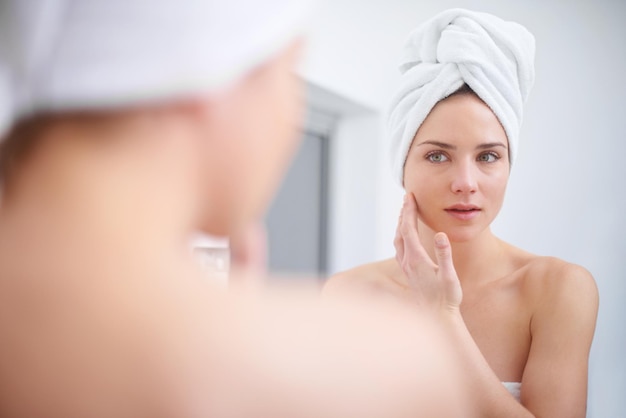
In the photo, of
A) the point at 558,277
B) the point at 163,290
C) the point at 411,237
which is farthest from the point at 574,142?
the point at 163,290

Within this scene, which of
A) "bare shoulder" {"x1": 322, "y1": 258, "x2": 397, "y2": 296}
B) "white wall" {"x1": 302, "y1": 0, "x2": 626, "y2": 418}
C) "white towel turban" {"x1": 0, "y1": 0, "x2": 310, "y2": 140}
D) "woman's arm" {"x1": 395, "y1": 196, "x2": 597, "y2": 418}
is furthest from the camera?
"white wall" {"x1": 302, "y1": 0, "x2": 626, "y2": 418}

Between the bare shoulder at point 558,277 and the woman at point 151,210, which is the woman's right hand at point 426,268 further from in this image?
the woman at point 151,210

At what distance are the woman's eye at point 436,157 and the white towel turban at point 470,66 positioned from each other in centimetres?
3

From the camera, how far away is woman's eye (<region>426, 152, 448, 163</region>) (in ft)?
2.47

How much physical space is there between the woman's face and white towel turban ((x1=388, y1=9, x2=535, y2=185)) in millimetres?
14

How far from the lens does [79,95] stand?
0.70 feet

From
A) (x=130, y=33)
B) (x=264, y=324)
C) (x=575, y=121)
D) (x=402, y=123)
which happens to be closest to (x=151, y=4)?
(x=130, y=33)

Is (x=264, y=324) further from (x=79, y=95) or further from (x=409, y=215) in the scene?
(x=409, y=215)

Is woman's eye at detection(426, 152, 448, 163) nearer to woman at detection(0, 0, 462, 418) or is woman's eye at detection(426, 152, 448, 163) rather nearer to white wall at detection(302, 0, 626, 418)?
white wall at detection(302, 0, 626, 418)

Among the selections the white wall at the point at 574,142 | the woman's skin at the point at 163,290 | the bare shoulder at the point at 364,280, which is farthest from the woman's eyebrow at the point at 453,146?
the woman's skin at the point at 163,290

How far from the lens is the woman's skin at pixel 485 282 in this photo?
2.23ft

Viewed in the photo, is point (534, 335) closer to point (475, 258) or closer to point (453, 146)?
point (475, 258)

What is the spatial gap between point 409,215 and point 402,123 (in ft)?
0.39

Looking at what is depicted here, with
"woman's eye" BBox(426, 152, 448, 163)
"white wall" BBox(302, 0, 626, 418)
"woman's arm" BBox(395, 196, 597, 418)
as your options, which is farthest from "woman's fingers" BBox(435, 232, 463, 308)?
"white wall" BBox(302, 0, 626, 418)
